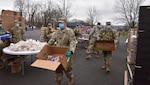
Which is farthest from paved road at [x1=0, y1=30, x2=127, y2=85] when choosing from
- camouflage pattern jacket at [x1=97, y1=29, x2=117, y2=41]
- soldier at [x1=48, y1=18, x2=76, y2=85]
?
camouflage pattern jacket at [x1=97, y1=29, x2=117, y2=41]

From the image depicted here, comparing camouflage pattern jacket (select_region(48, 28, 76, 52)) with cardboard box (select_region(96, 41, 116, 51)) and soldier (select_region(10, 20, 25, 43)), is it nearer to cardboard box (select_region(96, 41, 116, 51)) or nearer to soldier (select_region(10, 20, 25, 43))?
cardboard box (select_region(96, 41, 116, 51))

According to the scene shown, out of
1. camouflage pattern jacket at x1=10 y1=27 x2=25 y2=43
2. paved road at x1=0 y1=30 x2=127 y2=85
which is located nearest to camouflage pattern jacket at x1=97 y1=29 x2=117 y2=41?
paved road at x1=0 y1=30 x2=127 y2=85

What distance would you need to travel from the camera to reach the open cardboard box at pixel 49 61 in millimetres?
2797

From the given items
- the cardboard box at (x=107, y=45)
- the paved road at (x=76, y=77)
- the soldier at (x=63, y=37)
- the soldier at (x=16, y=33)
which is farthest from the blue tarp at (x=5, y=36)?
the cardboard box at (x=107, y=45)

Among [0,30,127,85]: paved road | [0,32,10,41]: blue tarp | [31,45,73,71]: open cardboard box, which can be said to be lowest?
[0,30,127,85]: paved road

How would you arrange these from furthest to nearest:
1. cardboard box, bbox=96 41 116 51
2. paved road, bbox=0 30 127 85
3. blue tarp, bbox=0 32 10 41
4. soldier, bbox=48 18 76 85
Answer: blue tarp, bbox=0 32 10 41, cardboard box, bbox=96 41 116 51, paved road, bbox=0 30 127 85, soldier, bbox=48 18 76 85

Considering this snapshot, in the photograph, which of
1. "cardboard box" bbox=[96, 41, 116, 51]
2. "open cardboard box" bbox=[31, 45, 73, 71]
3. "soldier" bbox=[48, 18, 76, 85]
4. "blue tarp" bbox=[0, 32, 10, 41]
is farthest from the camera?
"blue tarp" bbox=[0, 32, 10, 41]

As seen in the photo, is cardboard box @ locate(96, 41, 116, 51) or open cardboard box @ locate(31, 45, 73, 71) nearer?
open cardboard box @ locate(31, 45, 73, 71)

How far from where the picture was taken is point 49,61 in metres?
2.93

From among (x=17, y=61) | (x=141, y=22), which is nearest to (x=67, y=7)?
(x=17, y=61)

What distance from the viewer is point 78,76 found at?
4.69 metres

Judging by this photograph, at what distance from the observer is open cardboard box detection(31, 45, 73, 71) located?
2.80m

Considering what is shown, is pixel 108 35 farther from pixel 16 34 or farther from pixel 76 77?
pixel 16 34

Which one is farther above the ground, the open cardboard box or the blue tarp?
the blue tarp
